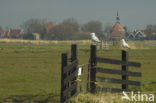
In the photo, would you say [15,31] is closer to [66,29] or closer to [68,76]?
[66,29]

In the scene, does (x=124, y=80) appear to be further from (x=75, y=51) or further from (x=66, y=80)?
(x=66, y=80)

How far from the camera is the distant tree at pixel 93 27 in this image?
420 ft

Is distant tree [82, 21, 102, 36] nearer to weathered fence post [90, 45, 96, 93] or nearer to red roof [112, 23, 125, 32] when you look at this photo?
red roof [112, 23, 125, 32]

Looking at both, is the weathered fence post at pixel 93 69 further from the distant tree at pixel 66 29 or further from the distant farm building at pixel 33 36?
the distant farm building at pixel 33 36

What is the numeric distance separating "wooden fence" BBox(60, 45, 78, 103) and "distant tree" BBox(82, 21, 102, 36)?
11455 centimetres

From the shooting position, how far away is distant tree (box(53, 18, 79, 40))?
402 ft

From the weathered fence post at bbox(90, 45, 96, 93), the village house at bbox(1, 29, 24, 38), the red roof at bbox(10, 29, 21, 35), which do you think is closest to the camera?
the weathered fence post at bbox(90, 45, 96, 93)

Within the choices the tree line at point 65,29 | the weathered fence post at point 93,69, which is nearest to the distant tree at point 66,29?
the tree line at point 65,29

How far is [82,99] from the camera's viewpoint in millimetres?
11680

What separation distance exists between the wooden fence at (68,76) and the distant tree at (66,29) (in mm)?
108682

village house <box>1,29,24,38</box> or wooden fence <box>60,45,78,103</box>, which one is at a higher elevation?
village house <box>1,29,24,38</box>

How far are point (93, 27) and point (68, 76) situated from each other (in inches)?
4635

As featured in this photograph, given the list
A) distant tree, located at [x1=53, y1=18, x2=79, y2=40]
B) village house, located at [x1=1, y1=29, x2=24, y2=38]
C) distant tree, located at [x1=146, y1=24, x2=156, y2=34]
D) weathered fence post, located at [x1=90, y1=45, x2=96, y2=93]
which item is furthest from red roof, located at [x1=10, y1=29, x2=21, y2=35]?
weathered fence post, located at [x1=90, y1=45, x2=96, y2=93]

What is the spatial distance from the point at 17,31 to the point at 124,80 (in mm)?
148050
